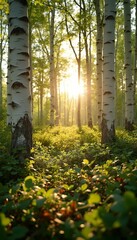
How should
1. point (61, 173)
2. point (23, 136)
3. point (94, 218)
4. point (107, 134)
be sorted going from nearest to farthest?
point (94, 218), point (61, 173), point (23, 136), point (107, 134)

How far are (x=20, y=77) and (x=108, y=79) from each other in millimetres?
3083

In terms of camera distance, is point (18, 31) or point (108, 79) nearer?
Result: point (18, 31)

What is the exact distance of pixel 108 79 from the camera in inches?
278

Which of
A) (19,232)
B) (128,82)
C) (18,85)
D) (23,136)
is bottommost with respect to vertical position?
(19,232)

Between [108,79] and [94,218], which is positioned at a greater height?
[108,79]

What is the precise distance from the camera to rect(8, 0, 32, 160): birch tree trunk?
15.4 ft

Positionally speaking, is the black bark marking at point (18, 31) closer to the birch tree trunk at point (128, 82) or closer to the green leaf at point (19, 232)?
the green leaf at point (19, 232)

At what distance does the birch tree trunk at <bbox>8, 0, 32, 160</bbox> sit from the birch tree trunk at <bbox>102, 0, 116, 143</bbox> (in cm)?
283

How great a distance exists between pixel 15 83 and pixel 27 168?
5.67 feet

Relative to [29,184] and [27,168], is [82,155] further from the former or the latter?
[29,184]

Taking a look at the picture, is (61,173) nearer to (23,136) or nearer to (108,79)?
(23,136)

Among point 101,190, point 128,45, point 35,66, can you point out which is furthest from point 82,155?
point 35,66

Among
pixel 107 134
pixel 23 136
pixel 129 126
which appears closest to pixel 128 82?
pixel 129 126

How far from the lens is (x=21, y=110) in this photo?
4.71m
